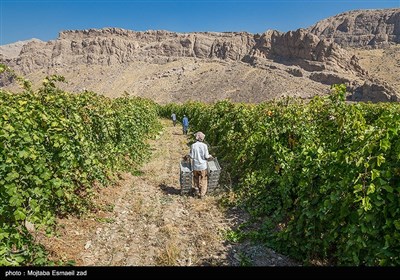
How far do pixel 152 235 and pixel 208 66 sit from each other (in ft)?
472

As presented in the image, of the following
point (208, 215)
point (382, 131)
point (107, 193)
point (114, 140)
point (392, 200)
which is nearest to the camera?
point (392, 200)

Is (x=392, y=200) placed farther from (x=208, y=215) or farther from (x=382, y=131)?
(x=208, y=215)

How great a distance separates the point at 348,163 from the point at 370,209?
720mm

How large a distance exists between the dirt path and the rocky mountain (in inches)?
3078

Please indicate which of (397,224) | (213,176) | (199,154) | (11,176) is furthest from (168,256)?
(213,176)

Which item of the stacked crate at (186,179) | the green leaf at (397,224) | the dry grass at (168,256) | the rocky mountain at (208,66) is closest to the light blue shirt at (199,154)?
the stacked crate at (186,179)

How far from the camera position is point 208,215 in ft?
25.0

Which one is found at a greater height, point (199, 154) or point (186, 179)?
point (199, 154)

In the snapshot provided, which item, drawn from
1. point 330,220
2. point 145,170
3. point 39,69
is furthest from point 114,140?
point 39,69

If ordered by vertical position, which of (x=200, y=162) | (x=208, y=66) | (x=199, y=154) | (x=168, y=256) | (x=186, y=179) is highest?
(x=208, y=66)

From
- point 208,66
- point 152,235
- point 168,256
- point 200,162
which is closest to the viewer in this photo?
point 168,256

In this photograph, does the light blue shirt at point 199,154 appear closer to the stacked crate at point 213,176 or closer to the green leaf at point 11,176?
the stacked crate at point 213,176

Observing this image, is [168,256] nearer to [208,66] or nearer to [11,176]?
[11,176]

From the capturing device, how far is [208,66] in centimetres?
14588
